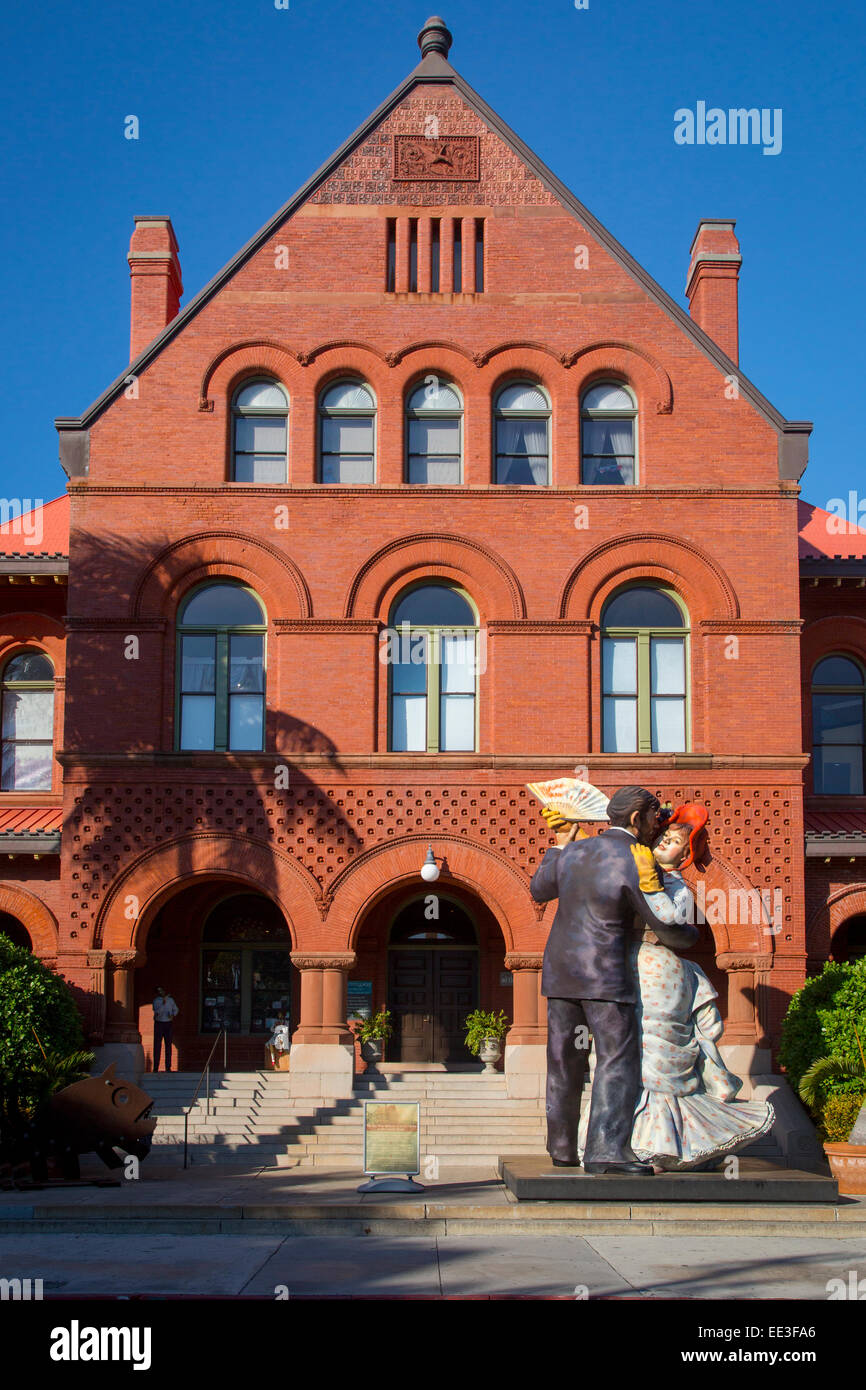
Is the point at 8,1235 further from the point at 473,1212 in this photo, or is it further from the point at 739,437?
the point at 739,437

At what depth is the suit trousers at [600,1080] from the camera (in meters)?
13.7

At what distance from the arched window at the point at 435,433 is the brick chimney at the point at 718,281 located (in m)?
5.43

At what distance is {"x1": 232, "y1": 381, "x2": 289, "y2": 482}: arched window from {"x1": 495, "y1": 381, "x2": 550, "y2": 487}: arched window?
3514 mm

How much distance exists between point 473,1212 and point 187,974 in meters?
11.6

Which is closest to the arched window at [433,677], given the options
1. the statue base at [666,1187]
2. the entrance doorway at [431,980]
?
the entrance doorway at [431,980]

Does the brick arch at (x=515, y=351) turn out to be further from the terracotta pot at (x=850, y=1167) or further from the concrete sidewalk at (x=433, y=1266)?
the concrete sidewalk at (x=433, y=1266)

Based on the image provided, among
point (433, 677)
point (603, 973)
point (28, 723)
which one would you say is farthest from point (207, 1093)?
point (603, 973)

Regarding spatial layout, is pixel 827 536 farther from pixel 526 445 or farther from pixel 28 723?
pixel 28 723

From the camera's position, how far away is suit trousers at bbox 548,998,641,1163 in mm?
13688

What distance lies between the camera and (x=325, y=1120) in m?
20.5

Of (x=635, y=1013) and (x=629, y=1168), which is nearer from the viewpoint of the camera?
(x=629, y=1168)

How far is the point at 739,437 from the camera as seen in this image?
917 inches

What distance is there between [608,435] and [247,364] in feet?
19.7
